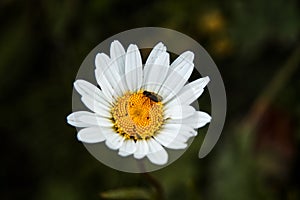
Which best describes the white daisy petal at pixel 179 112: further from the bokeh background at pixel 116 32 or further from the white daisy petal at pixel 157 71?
the bokeh background at pixel 116 32

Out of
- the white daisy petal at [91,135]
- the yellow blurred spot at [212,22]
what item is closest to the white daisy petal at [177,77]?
the white daisy petal at [91,135]

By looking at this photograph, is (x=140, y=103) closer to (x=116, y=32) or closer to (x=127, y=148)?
(x=127, y=148)

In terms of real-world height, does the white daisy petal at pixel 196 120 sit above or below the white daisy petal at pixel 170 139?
above

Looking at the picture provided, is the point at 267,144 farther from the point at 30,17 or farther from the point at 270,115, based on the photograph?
the point at 30,17

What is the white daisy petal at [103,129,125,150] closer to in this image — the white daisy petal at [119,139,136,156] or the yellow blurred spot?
the white daisy petal at [119,139,136,156]

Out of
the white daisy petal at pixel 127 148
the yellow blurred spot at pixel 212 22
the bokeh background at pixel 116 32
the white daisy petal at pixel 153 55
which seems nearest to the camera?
the white daisy petal at pixel 127 148

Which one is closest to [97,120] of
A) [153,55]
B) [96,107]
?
[96,107]
